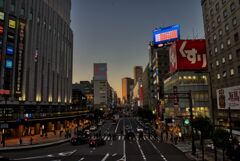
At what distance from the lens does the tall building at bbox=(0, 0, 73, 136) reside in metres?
62.8

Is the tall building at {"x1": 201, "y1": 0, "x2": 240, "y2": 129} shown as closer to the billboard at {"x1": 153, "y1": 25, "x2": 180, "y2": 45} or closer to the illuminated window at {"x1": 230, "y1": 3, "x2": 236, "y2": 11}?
the illuminated window at {"x1": 230, "y1": 3, "x2": 236, "y2": 11}

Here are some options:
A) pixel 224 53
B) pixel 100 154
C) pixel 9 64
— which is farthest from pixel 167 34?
pixel 100 154

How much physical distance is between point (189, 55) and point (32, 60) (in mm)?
47500

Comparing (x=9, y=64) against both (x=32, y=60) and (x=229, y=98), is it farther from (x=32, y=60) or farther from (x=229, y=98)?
(x=229, y=98)

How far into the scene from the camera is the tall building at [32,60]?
62.8 meters

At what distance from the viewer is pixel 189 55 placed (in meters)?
76.8

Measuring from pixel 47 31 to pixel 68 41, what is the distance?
2632 cm

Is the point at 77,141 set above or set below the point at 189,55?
below

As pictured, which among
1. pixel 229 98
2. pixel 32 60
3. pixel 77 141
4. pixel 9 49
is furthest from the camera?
pixel 32 60

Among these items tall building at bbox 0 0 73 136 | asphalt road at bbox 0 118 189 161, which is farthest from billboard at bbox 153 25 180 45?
asphalt road at bbox 0 118 189 161

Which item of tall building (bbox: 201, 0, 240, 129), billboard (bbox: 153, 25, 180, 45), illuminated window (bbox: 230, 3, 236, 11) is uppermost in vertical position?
billboard (bbox: 153, 25, 180, 45)

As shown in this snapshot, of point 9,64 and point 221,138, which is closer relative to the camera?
point 221,138

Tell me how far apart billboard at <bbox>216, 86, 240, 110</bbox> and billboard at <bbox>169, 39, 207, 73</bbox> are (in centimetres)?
2973

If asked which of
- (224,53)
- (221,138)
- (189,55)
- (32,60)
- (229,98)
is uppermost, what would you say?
(189,55)
